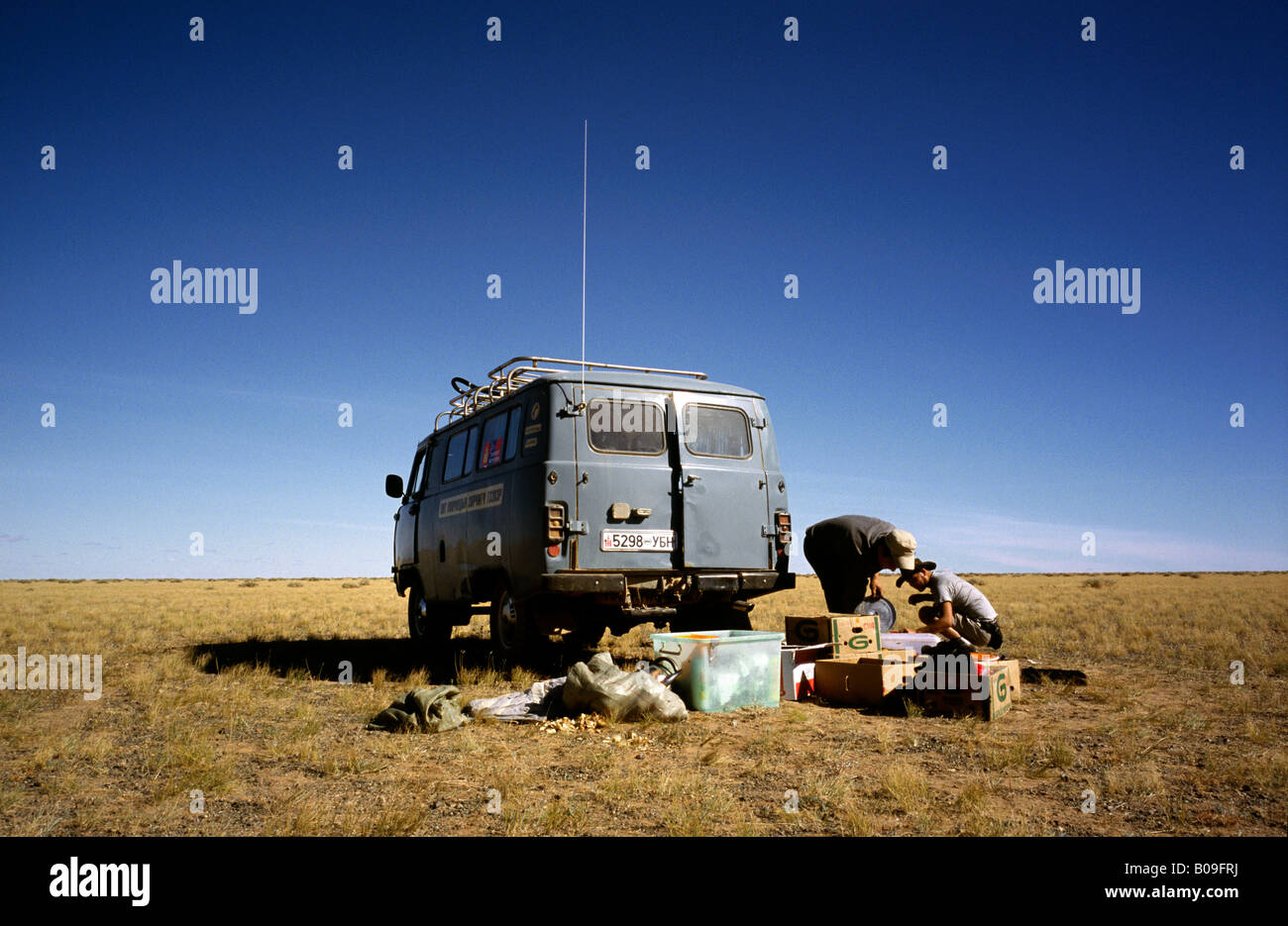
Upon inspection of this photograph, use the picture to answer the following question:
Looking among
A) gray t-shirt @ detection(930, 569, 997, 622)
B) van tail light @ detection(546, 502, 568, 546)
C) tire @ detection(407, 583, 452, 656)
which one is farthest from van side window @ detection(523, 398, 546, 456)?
gray t-shirt @ detection(930, 569, 997, 622)

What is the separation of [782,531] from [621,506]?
1.79 meters

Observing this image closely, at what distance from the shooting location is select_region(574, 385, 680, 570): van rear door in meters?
8.12

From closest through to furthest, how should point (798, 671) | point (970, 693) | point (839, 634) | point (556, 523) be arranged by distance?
1. point (970, 693)
2. point (798, 671)
3. point (556, 523)
4. point (839, 634)

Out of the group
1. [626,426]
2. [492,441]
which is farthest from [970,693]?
[492,441]

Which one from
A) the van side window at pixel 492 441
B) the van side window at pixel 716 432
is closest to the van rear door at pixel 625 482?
the van side window at pixel 716 432

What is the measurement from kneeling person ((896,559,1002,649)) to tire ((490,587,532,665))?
12.2 feet

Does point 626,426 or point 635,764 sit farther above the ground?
point 626,426

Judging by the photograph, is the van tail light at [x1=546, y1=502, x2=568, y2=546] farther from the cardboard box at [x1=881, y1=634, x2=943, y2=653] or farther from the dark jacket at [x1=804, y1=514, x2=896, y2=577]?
the dark jacket at [x1=804, y1=514, x2=896, y2=577]

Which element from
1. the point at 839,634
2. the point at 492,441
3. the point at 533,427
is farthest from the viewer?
the point at 492,441

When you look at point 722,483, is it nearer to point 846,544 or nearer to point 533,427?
point 533,427

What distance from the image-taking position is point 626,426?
8508 millimetres
